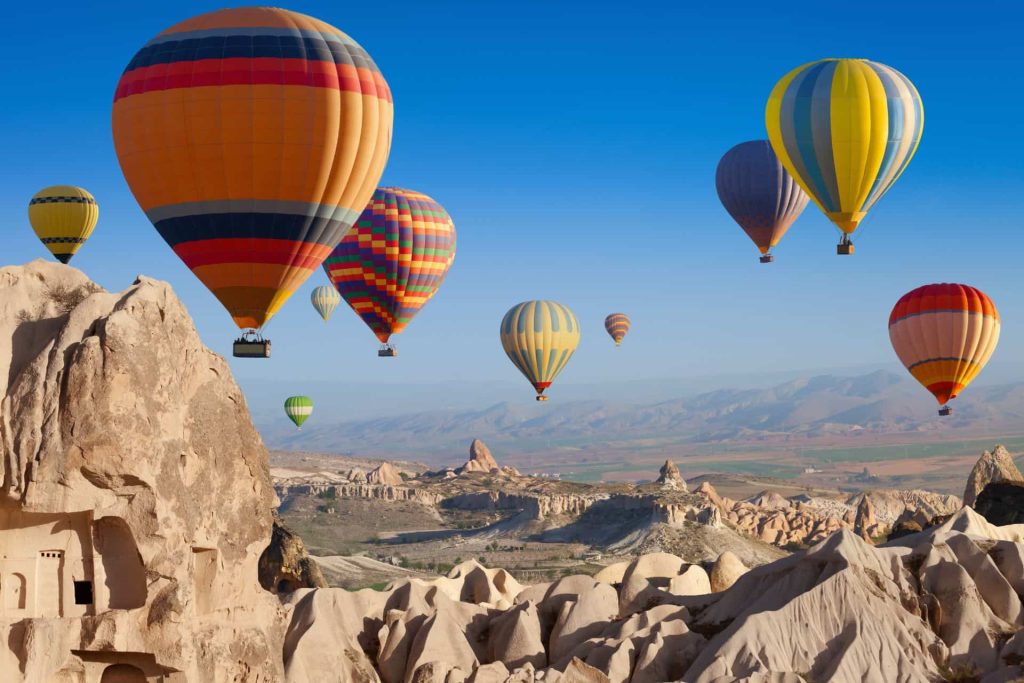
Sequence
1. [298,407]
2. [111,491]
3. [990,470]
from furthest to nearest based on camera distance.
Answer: [298,407], [990,470], [111,491]

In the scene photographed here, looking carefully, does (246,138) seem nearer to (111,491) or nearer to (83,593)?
(111,491)

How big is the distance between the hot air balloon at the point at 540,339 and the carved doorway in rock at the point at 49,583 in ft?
199

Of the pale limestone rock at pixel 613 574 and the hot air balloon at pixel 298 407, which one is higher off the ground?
the hot air balloon at pixel 298 407

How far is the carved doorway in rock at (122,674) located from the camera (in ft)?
85.7

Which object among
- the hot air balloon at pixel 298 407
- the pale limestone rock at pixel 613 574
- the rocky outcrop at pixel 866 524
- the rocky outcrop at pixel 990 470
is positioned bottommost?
the rocky outcrop at pixel 866 524

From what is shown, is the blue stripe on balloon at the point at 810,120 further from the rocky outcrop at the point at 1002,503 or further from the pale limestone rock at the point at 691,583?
the rocky outcrop at the point at 1002,503

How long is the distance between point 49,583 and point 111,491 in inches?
79.3

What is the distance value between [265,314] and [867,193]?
25602 mm

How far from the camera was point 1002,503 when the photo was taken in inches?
2687

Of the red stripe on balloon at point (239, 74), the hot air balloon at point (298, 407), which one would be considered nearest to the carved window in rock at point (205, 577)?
the red stripe on balloon at point (239, 74)

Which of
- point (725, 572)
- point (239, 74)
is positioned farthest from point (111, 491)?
point (725, 572)

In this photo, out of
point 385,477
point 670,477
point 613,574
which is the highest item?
point 385,477

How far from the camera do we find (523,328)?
87000mm

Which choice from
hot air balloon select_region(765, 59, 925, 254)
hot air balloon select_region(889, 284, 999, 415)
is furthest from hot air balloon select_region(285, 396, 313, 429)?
hot air balloon select_region(765, 59, 925, 254)
